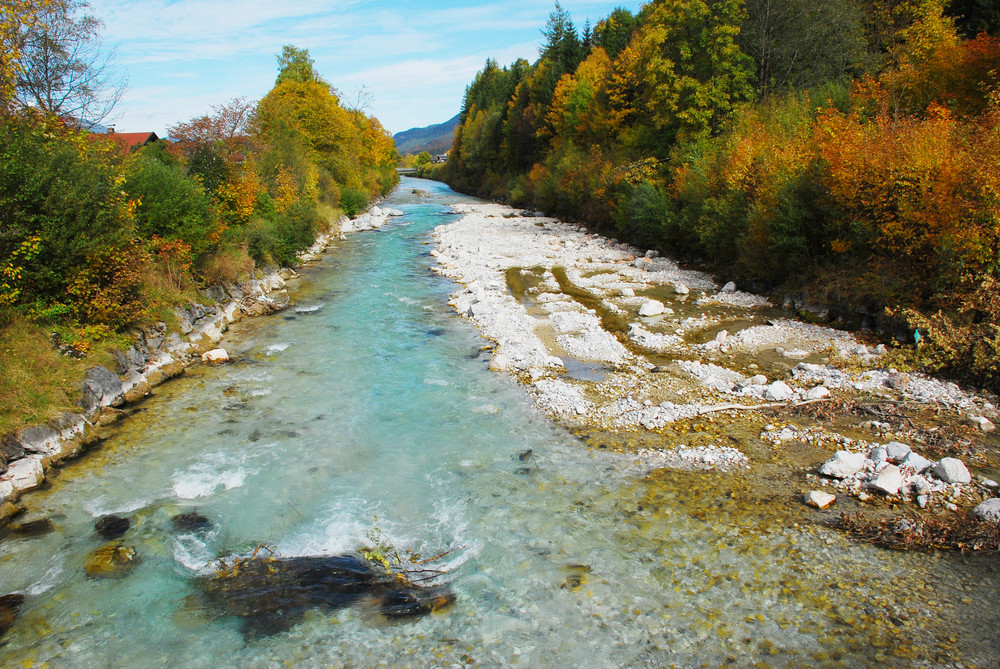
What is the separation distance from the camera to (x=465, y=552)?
725 centimetres

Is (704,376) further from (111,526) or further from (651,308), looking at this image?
(111,526)

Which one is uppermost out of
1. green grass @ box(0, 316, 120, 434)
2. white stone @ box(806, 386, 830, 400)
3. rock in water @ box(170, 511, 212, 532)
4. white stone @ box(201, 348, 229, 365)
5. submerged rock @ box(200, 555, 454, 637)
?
green grass @ box(0, 316, 120, 434)

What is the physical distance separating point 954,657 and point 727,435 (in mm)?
4624

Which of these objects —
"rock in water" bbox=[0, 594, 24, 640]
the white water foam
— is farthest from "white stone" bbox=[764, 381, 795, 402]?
"rock in water" bbox=[0, 594, 24, 640]

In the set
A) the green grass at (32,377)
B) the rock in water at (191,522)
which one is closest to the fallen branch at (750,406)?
the rock in water at (191,522)

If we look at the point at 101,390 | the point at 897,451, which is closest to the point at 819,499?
the point at 897,451

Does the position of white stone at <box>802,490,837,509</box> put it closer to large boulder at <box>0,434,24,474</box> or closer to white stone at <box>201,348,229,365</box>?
large boulder at <box>0,434,24,474</box>

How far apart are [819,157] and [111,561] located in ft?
62.4

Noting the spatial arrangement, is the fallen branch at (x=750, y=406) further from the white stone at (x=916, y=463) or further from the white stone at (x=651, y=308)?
the white stone at (x=651, y=308)

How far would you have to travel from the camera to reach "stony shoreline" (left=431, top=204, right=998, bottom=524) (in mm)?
8484

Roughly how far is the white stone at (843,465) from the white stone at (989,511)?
1.42 meters

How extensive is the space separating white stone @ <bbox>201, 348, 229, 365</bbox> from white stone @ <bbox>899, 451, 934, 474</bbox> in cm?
1466

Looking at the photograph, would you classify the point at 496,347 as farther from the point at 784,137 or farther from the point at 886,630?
the point at 784,137

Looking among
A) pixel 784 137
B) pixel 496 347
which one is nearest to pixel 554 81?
pixel 784 137
